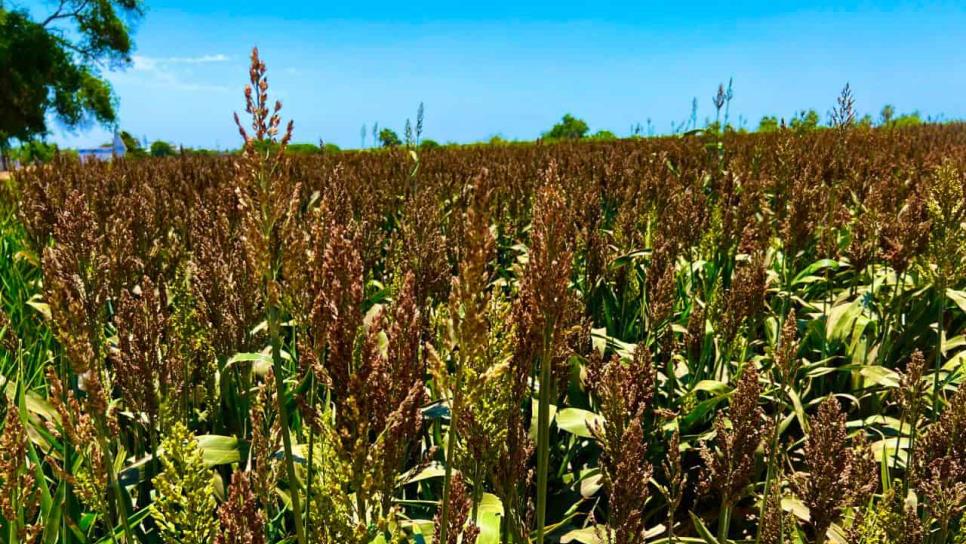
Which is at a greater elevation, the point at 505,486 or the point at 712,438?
the point at 505,486

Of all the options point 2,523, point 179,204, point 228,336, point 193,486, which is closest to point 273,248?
point 193,486

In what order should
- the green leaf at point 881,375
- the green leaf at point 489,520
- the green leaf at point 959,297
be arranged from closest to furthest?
the green leaf at point 489,520, the green leaf at point 881,375, the green leaf at point 959,297

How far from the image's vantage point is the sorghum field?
96 centimetres

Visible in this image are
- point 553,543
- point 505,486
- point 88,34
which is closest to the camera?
point 505,486

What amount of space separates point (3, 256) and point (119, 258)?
3826mm

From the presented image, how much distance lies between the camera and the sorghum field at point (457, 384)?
3.13 ft

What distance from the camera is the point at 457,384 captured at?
912 mm

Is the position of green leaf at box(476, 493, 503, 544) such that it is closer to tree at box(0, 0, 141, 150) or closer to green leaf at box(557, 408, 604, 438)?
green leaf at box(557, 408, 604, 438)

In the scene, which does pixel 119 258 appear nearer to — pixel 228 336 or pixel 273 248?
pixel 228 336

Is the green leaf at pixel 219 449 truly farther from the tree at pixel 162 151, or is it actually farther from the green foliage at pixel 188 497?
the tree at pixel 162 151

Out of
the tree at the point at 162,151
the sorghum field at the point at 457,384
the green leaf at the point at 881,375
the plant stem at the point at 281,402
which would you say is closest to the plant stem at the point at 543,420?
the sorghum field at the point at 457,384

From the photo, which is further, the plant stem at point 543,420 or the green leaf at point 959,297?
the green leaf at point 959,297

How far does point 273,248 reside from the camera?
993 millimetres

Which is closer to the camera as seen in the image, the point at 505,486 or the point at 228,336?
the point at 505,486
